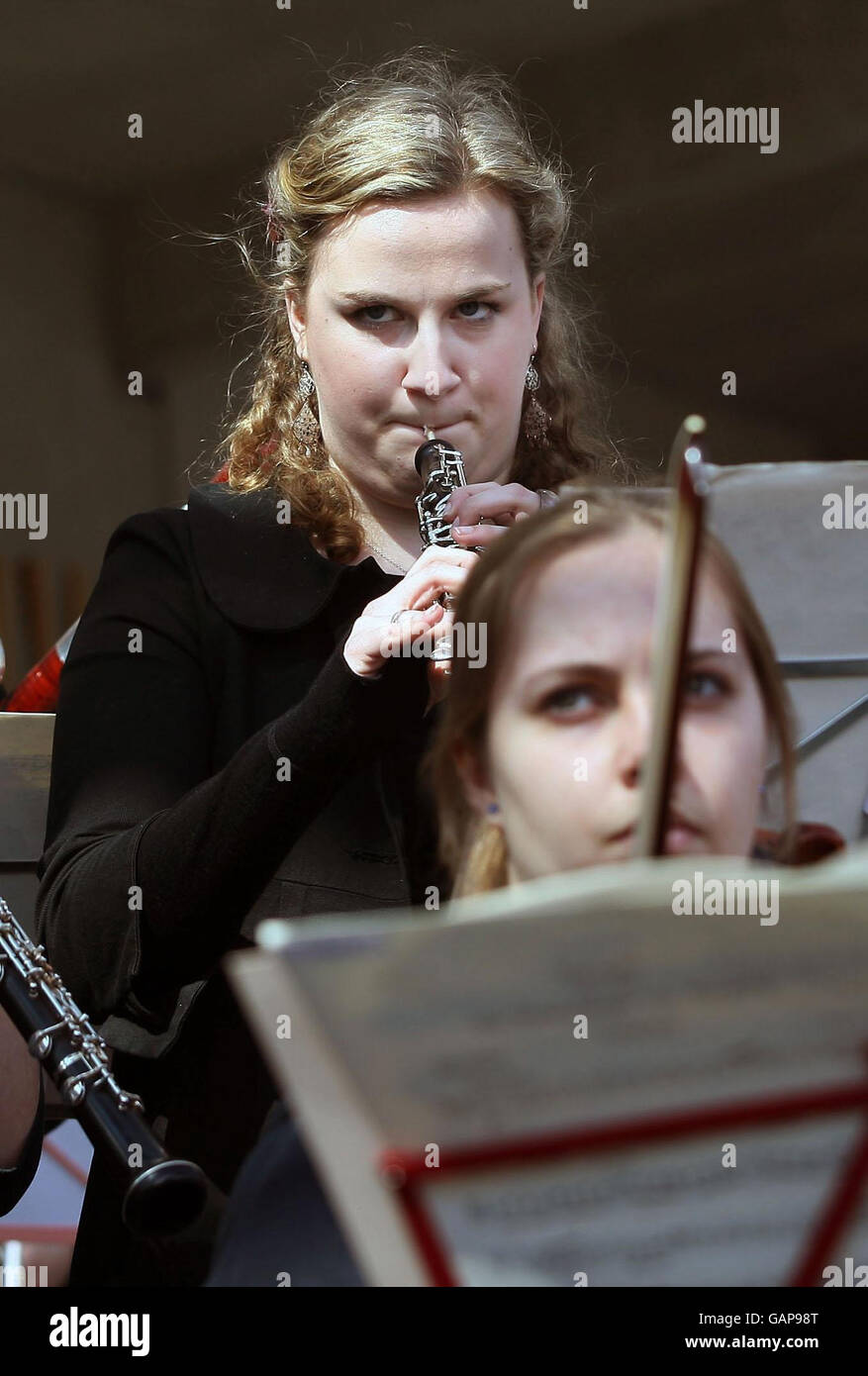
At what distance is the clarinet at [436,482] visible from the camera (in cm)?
118

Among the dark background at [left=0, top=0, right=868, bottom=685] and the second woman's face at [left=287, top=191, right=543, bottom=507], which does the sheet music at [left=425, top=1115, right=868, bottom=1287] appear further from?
the dark background at [left=0, top=0, right=868, bottom=685]

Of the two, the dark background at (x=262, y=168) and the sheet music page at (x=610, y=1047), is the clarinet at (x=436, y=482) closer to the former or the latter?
the sheet music page at (x=610, y=1047)

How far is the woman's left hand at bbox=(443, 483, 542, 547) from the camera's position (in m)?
1.16

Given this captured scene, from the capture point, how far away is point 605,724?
0.78 m

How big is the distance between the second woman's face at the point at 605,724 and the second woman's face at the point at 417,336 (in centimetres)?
43

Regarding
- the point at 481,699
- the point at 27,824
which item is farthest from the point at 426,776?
the point at 27,824

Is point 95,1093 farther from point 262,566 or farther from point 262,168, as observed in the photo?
point 262,168

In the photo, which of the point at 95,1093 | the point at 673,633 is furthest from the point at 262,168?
the point at 673,633

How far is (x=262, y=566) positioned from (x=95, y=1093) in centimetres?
49

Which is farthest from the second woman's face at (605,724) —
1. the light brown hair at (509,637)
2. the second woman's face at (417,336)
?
the second woman's face at (417,336)

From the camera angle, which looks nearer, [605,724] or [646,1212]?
[646,1212]

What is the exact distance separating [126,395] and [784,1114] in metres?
2.98

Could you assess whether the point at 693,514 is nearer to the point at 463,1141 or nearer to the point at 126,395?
the point at 463,1141

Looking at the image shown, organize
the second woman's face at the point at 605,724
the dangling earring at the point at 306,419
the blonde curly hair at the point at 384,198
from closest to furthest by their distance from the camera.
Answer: the second woman's face at the point at 605,724 < the blonde curly hair at the point at 384,198 < the dangling earring at the point at 306,419
